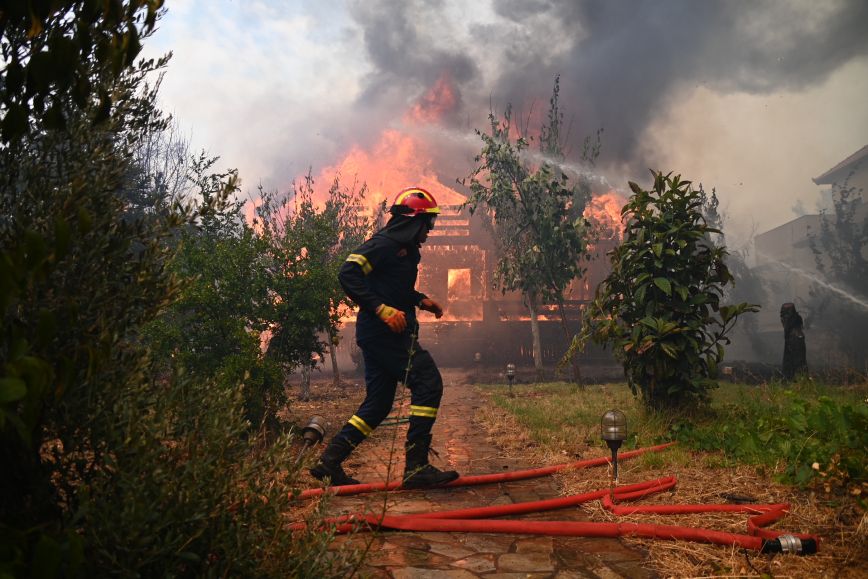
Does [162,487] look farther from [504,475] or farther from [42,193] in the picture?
[504,475]

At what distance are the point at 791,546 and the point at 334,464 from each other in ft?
9.60

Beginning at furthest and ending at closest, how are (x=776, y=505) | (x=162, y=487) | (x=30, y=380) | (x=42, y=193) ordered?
(x=776, y=505), (x=42, y=193), (x=162, y=487), (x=30, y=380)

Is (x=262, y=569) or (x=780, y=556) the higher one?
(x=262, y=569)

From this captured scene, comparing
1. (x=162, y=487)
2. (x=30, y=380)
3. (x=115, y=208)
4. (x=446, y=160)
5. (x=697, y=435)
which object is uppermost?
(x=446, y=160)

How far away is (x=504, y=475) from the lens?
4.77 m

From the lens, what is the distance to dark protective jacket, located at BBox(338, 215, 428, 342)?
471 cm

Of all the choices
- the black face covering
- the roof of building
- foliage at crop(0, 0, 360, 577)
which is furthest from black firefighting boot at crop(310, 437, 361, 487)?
the roof of building

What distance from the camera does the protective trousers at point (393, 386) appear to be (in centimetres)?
462

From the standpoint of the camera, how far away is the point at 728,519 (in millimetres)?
3434

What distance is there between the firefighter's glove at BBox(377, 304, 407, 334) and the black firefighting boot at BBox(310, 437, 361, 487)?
36.0 inches

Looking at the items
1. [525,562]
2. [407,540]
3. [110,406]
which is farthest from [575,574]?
[110,406]

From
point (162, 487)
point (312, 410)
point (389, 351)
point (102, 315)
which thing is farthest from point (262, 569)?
point (312, 410)

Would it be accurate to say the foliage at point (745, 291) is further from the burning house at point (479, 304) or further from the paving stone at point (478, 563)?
the paving stone at point (478, 563)

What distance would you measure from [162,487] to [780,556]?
2.69 m
